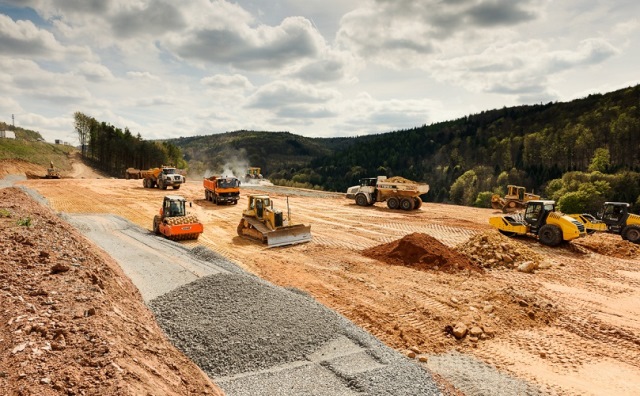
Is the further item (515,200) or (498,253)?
(515,200)

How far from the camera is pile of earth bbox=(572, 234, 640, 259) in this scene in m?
17.3

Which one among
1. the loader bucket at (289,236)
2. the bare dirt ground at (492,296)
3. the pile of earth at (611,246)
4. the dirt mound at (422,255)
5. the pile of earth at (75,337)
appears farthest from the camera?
Result: the loader bucket at (289,236)

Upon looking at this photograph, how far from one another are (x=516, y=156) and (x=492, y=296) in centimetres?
9487

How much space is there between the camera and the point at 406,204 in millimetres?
29266

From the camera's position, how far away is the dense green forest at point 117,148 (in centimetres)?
6819

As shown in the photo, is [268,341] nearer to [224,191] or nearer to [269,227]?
[269,227]

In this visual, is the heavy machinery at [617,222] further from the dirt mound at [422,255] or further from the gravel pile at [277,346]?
the gravel pile at [277,346]

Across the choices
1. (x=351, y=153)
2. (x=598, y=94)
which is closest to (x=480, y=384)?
(x=598, y=94)

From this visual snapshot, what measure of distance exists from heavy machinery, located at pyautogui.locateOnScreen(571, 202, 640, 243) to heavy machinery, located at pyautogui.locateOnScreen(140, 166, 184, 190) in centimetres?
3246

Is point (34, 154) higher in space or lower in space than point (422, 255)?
higher

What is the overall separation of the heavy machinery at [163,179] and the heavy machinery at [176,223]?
19.6 metres

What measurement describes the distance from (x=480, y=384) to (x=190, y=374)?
17.7 feet

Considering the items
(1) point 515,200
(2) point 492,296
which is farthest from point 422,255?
(1) point 515,200

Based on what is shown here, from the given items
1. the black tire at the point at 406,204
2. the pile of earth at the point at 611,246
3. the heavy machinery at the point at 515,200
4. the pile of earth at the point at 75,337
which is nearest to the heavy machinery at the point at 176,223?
the pile of earth at the point at 75,337
